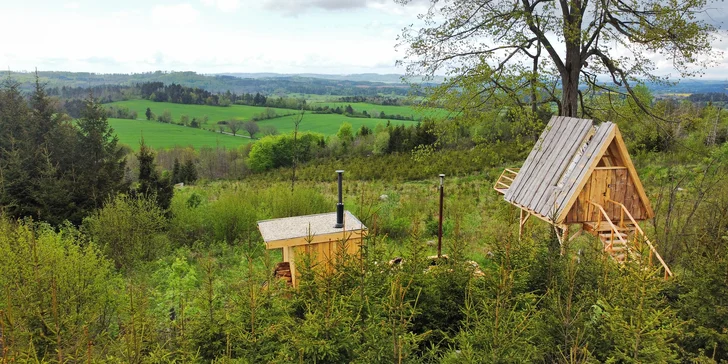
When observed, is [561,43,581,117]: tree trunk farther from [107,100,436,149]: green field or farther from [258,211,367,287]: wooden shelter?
[107,100,436,149]: green field

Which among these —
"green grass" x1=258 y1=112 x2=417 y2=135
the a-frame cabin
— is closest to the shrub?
the a-frame cabin

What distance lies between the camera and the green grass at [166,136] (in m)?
69.7

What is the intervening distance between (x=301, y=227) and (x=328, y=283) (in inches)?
206

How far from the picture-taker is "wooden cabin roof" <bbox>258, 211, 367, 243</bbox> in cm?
905

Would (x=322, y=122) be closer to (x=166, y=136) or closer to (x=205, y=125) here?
(x=205, y=125)

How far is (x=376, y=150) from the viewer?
50250 millimetres

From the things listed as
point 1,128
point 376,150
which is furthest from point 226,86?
point 1,128

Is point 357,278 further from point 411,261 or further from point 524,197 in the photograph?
point 524,197

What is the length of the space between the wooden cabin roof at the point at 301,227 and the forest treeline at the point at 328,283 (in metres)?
0.59

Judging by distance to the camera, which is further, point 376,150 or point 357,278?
point 376,150

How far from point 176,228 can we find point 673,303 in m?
14.7

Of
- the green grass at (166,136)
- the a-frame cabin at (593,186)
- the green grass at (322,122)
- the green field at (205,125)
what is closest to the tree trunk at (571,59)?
the a-frame cabin at (593,186)

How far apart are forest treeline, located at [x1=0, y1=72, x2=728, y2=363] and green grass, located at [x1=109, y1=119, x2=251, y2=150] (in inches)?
2124

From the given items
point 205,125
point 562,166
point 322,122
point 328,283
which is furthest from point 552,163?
point 205,125
